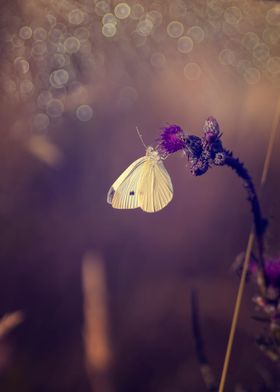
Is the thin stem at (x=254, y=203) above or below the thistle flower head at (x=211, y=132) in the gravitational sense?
below

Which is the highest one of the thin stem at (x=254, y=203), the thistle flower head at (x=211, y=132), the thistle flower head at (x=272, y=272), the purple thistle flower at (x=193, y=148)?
the thistle flower head at (x=211, y=132)

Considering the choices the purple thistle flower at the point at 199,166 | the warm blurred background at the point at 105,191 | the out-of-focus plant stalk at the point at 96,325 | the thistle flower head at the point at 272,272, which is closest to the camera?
the purple thistle flower at the point at 199,166

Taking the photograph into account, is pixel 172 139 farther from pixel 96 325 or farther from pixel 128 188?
pixel 96 325

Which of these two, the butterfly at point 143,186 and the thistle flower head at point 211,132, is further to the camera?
the butterfly at point 143,186

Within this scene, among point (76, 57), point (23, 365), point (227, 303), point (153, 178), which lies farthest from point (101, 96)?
point (23, 365)

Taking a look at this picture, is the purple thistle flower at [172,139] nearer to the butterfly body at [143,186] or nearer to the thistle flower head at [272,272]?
the butterfly body at [143,186]

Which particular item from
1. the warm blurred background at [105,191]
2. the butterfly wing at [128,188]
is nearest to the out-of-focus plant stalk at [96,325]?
the warm blurred background at [105,191]

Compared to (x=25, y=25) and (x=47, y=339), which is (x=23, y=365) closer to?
(x=47, y=339)

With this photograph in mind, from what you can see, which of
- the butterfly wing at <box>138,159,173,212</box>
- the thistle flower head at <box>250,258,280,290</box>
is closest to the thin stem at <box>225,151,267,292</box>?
the thistle flower head at <box>250,258,280,290</box>
